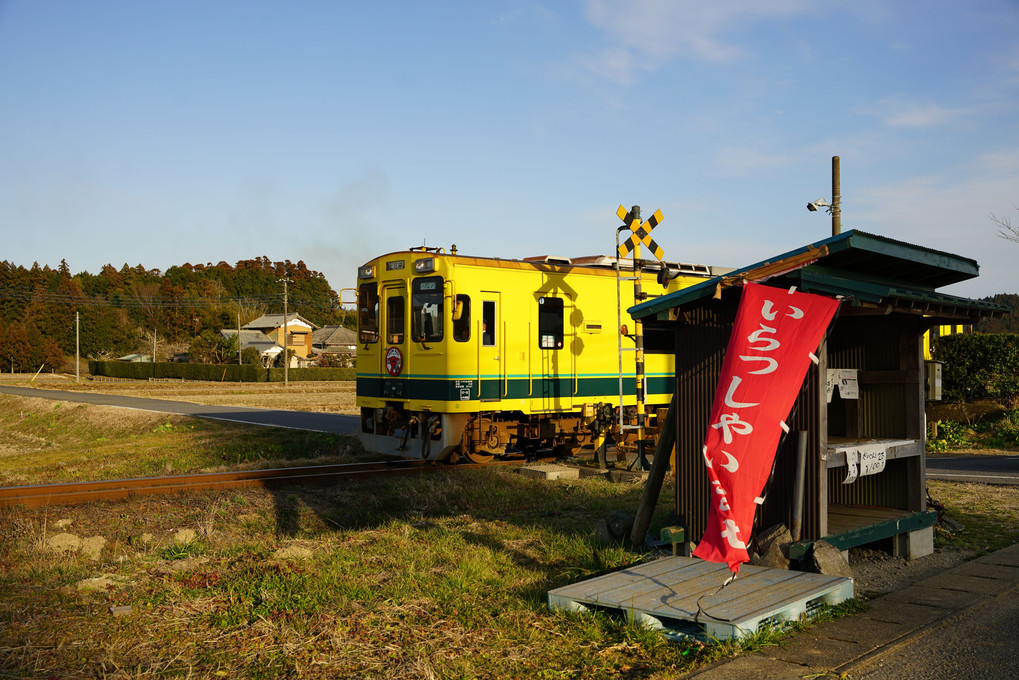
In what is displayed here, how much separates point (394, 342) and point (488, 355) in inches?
69.4

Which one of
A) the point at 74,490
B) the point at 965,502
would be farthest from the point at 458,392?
the point at 965,502

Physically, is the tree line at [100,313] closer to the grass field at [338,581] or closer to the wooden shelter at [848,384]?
the grass field at [338,581]

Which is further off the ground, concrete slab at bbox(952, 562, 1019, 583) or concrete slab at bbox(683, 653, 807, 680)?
concrete slab at bbox(683, 653, 807, 680)

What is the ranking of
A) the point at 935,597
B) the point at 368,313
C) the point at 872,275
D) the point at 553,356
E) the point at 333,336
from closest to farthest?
1. the point at 935,597
2. the point at 872,275
3. the point at 553,356
4. the point at 368,313
5. the point at 333,336

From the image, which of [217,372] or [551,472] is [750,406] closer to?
[551,472]

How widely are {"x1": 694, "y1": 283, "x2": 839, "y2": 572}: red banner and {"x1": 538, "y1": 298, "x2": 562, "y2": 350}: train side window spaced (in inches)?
349

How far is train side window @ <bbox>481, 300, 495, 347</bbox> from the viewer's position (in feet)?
45.4

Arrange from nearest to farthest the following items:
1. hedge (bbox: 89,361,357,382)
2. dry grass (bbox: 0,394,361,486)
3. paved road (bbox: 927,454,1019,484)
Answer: paved road (bbox: 927,454,1019,484) → dry grass (bbox: 0,394,361,486) → hedge (bbox: 89,361,357,382)

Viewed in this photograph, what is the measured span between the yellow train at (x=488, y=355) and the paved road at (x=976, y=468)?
4.92 m

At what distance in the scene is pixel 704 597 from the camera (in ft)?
18.8

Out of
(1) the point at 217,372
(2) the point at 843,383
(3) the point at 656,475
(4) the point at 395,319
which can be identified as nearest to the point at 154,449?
(4) the point at 395,319

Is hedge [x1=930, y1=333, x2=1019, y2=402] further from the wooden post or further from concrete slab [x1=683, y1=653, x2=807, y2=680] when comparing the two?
A: concrete slab [x1=683, y1=653, x2=807, y2=680]

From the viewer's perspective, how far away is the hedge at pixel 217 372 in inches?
2319

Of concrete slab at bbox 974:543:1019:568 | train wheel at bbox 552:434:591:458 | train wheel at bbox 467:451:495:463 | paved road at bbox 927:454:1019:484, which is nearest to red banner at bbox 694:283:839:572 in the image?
concrete slab at bbox 974:543:1019:568
